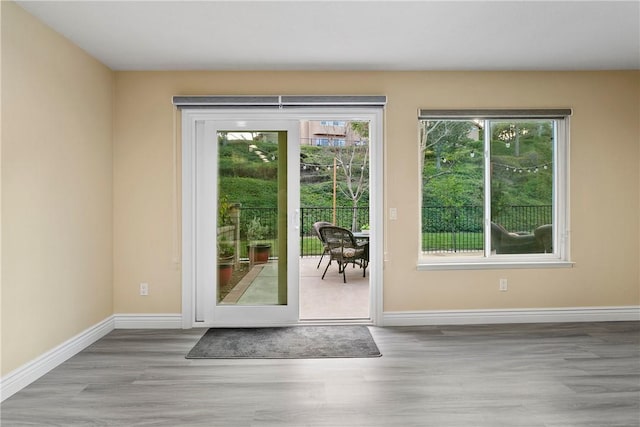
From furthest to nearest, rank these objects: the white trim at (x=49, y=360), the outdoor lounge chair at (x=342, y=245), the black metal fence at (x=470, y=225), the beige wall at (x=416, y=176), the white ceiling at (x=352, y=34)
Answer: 1. the outdoor lounge chair at (x=342, y=245)
2. the black metal fence at (x=470, y=225)
3. the beige wall at (x=416, y=176)
4. the white ceiling at (x=352, y=34)
5. the white trim at (x=49, y=360)

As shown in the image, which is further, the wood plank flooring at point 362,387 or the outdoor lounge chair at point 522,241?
the outdoor lounge chair at point 522,241

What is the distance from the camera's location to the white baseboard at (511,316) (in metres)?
3.78

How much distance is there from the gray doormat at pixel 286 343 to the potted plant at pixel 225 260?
1.50 ft

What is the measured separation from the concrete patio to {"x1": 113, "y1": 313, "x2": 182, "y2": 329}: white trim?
1.52 ft

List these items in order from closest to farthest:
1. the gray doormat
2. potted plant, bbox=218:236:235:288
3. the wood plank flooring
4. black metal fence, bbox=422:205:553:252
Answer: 1. the wood plank flooring
2. the gray doormat
3. potted plant, bbox=218:236:235:288
4. black metal fence, bbox=422:205:553:252

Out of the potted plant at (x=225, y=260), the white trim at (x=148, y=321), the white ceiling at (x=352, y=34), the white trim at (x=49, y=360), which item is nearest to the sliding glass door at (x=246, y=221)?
the potted plant at (x=225, y=260)

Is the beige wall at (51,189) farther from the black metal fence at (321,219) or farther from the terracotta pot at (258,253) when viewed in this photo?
the black metal fence at (321,219)

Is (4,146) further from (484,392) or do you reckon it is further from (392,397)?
(484,392)

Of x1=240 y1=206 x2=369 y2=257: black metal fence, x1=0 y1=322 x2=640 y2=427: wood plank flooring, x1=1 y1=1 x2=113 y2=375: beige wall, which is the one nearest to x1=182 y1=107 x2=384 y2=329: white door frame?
x1=0 y1=322 x2=640 y2=427: wood plank flooring

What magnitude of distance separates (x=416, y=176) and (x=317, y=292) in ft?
7.57

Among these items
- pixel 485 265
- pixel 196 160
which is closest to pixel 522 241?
pixel 485 265

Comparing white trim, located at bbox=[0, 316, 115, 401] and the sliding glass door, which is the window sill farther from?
white trim, located at bbox=[0, 316, 115, 401]

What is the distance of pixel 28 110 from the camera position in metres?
2.56

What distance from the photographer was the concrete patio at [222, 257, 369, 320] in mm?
3834
